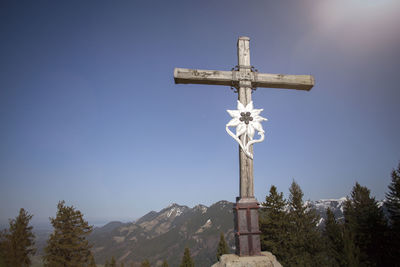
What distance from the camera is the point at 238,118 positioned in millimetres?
5648

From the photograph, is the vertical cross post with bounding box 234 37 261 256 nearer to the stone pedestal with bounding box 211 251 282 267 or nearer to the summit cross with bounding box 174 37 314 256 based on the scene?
the summit cross with bounding box 174 37 314 256

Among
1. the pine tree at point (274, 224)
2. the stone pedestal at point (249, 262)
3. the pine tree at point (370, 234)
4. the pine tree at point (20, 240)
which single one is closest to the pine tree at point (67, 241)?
the pine tree at point (20, 240)

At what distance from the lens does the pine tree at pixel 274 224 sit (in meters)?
25.9

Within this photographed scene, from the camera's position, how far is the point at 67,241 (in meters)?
24.5

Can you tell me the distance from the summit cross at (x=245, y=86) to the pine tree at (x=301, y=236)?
2224 centimetres

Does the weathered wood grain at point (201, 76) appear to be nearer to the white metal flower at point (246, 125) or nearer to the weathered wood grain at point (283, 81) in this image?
the weathered wood grain at point (283, 81)

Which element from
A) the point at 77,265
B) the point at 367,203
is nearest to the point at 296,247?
the point at 367,203

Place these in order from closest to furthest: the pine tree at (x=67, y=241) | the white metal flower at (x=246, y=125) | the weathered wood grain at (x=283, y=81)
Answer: the white metal flower at (x=246, y=125)
the weathered wood grain at (x=283, y=81)
the pine tree at (x=67, y=241)

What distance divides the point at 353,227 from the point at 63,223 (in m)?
36.5

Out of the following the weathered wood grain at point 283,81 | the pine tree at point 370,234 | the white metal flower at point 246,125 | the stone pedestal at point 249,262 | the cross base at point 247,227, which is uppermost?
the weathered wood grain at point 283,81

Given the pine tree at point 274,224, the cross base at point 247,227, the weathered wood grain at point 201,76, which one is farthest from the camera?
the pine tree at point 274,224

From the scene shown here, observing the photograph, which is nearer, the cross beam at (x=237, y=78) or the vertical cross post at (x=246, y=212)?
the vertical cross post at (x=246, y=212)

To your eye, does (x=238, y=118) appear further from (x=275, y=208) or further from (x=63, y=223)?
(x=63, y=223)

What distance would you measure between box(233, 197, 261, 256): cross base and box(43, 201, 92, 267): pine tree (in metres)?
26.2
